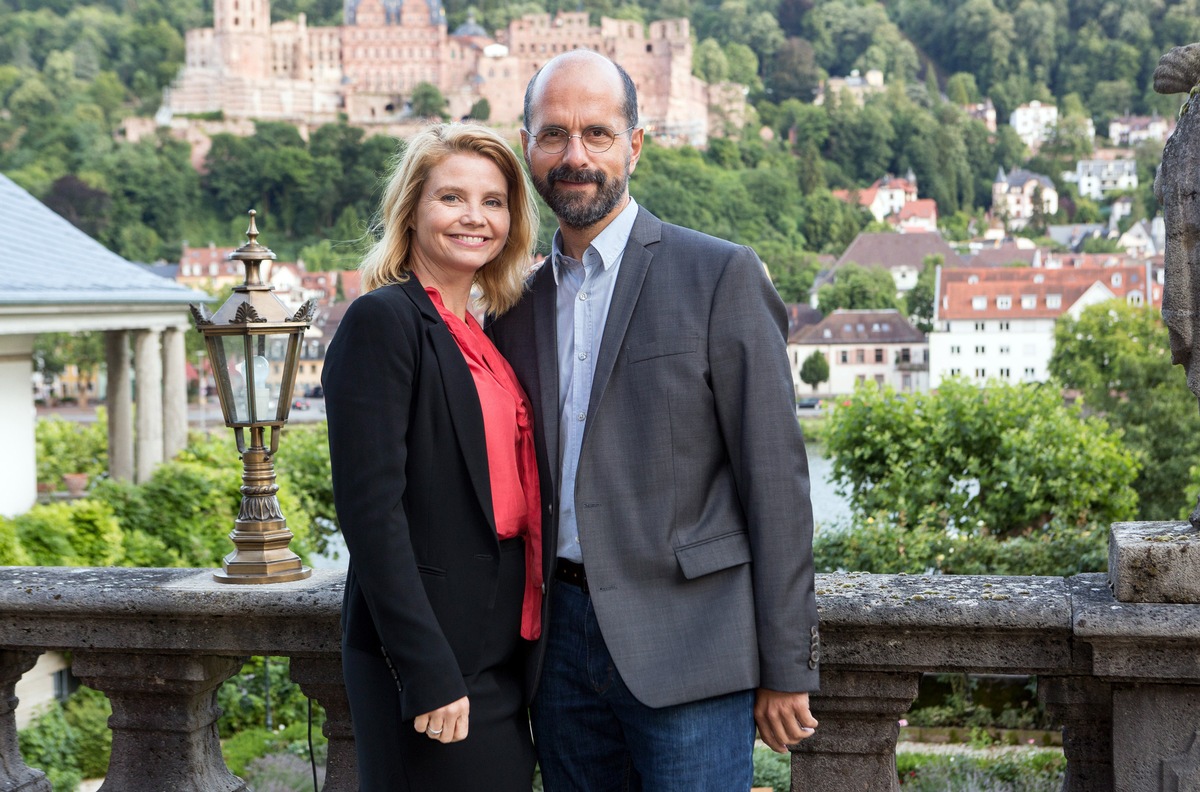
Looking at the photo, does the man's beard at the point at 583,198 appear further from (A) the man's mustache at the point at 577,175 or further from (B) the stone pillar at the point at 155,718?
(B) the stone pillar at the point at 155,718

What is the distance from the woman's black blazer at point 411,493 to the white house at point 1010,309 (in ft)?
195

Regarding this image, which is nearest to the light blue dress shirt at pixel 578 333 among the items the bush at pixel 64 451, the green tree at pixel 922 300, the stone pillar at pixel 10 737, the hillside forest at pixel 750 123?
the stone pillar at pixel 10 737

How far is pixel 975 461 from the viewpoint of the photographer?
14.2 meters

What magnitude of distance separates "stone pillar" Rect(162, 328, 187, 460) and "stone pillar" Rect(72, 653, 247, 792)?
45.0 feet

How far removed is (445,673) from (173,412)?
1518 cm

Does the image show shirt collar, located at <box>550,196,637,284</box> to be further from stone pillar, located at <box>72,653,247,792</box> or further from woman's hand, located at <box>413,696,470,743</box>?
stone pillar, located at <box>72,653,247,792</box>

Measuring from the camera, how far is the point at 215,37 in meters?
93.2

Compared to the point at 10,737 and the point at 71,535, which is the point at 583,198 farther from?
the point at 71,535

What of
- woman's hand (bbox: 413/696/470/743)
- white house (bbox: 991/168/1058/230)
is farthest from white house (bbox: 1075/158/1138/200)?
woman's hand (bbox: 413/696/470/743)

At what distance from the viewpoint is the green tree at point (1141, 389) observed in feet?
72.7

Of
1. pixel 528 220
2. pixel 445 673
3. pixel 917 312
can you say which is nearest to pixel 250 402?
pixel 528 220

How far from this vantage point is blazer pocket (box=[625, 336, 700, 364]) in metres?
1.89

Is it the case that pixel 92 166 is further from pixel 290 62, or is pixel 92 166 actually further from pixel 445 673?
pixel 445 673

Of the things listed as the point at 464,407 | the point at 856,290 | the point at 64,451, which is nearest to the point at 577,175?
the point at 464,407
